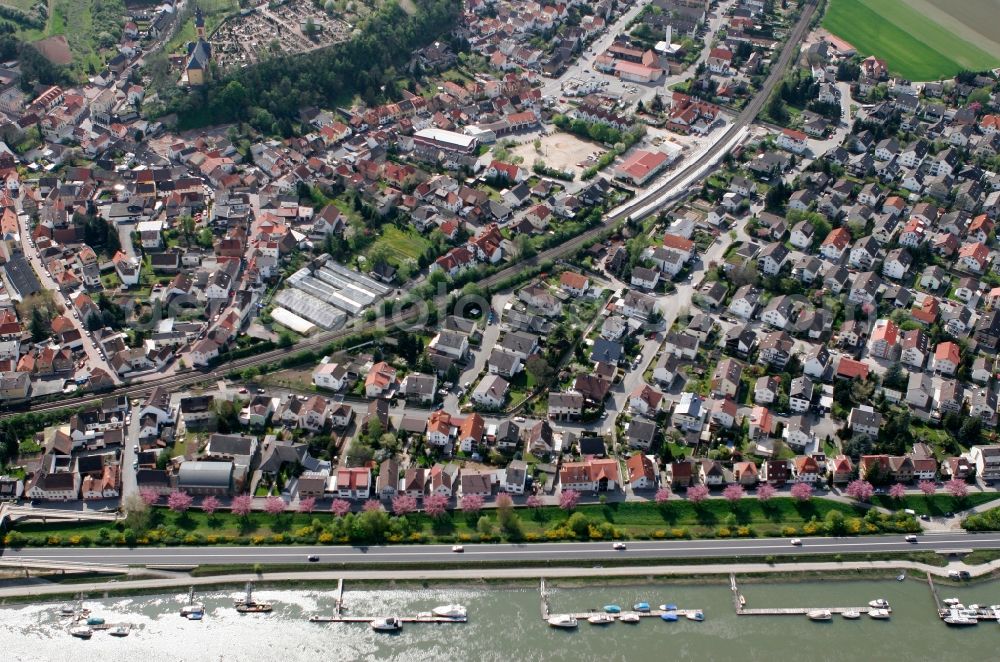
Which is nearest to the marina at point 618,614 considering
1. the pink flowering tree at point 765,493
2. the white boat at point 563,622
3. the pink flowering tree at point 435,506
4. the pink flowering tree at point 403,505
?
the white boat at point 563,622

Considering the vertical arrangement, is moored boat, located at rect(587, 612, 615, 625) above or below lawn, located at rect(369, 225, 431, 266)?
above

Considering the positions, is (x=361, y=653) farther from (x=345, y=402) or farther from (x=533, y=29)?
(x=533, y=29)

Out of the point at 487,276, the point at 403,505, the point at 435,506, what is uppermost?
the point at 487,276

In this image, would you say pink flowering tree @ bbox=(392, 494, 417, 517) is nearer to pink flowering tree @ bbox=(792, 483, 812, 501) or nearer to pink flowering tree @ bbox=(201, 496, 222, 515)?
pink flowering tree @ bbox=(201, 496, 222, 515)

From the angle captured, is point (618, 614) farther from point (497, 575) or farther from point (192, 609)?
point (192, 609)

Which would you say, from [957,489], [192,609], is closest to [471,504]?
[192,609]

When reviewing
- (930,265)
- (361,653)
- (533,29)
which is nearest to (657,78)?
(533,29)

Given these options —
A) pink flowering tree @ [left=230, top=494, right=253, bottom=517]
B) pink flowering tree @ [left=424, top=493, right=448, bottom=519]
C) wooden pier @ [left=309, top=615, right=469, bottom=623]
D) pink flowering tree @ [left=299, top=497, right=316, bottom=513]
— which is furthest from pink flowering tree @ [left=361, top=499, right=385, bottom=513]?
pink flowering tree @ [left=230, top=494, right=253, bottom=517]
